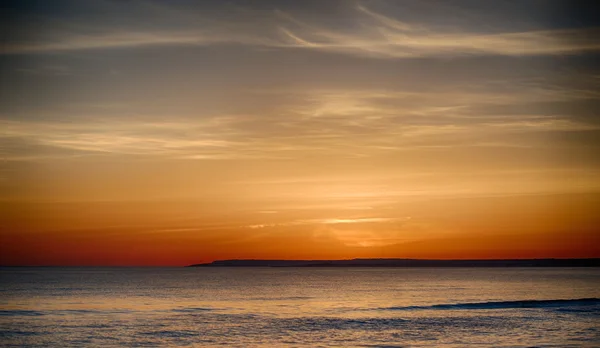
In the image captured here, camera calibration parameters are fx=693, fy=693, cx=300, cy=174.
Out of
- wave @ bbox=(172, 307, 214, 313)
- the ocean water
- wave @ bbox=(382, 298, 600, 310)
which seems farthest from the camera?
wave @ bbox=(382, 298, 600, 310)

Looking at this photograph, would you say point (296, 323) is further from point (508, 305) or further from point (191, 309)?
point (508, 305)

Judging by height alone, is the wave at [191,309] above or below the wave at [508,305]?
below

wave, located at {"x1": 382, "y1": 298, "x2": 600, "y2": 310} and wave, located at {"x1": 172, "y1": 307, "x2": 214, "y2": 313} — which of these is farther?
wave, located at {"x1": 382, "y1": 298, "x2": 600, "y2": 310}

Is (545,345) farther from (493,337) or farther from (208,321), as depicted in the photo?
(208,321)

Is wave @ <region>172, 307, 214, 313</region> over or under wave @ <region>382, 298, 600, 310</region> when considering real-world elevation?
under

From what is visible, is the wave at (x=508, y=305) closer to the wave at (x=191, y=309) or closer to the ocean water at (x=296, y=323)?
the ocean water at (x=296, y=323)

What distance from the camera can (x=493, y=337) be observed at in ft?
162

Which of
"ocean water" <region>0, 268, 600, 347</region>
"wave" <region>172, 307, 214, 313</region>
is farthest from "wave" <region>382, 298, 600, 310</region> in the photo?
"wave" <region>172, 307, 214, 313</region>

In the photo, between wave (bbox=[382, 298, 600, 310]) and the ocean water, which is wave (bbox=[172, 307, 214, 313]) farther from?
wave (bbox=[382, 298, 600, 310])

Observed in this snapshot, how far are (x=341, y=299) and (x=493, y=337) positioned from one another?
4667cm

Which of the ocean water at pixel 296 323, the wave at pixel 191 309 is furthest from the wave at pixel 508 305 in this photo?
the wave at pixel 191 309

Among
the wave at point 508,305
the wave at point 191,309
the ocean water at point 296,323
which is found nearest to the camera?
the ocean water at point 296,323

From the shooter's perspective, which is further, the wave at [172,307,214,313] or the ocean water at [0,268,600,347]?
the wave at [172,307,214,313]

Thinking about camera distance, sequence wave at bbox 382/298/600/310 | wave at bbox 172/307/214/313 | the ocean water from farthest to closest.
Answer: wave at bbox 382/298/600/310 → wave at bbox 172/307/214/313 → the ocean water
